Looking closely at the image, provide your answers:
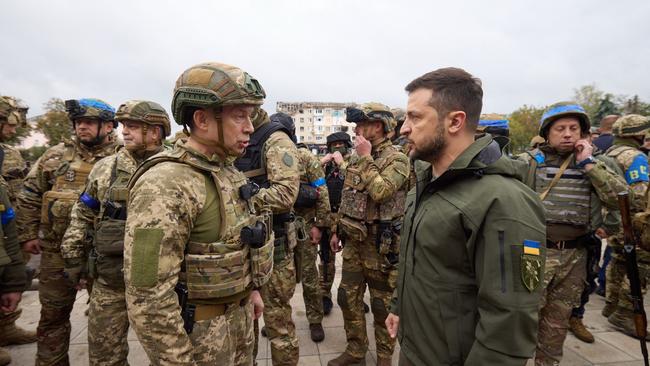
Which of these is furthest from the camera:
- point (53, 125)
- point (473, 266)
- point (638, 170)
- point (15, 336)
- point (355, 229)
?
point (53, 125)

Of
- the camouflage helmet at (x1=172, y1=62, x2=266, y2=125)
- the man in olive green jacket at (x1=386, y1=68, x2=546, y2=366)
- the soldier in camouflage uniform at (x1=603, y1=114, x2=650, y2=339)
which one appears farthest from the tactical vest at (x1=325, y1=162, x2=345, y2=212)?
the soldier in camouflage uniform at (x1=603, y1=114, x2=650, y2=339)

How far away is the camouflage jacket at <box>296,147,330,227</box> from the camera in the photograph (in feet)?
14.9

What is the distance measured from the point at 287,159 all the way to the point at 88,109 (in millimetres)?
2558

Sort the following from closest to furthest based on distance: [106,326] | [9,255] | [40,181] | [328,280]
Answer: [106,326] < [9,255] < [40,181] < [328,280]

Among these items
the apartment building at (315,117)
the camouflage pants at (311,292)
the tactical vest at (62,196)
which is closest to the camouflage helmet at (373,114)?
the camouflage pants at (311,292)

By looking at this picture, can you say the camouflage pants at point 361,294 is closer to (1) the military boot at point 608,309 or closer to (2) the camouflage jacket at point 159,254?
(2) the camouflage jacket at point 159,254

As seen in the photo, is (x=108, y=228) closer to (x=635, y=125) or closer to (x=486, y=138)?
(x=486, y=138)

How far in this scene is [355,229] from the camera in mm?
3658

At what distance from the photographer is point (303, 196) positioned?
4.44 metres

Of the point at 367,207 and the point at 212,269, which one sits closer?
the point at 212,269

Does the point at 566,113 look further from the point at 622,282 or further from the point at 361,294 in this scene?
the point at 622,282

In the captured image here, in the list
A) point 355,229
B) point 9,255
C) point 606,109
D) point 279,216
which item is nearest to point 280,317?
point 279,216

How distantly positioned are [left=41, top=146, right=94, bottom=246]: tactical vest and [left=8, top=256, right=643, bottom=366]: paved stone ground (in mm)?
1616

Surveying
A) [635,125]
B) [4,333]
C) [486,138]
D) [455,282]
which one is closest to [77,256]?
[4,333]
